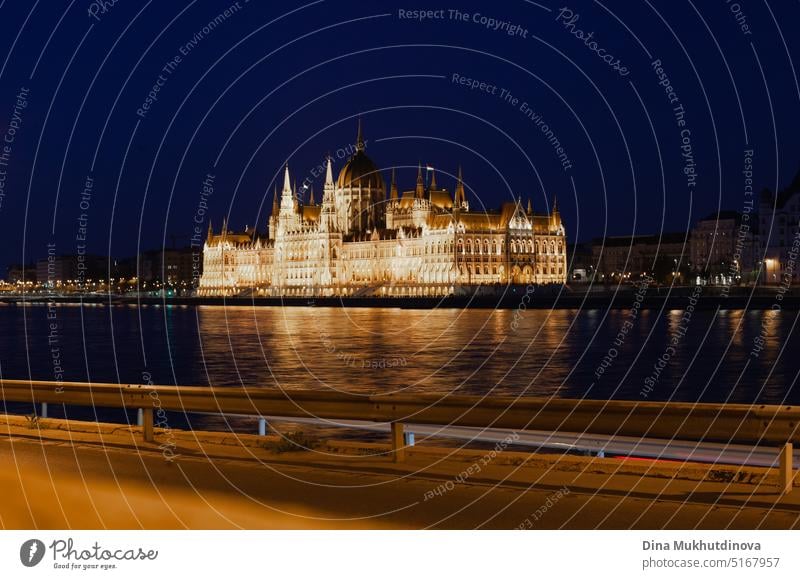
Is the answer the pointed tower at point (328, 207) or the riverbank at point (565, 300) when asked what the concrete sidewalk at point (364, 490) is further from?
the pointed tower at point (328, 207)

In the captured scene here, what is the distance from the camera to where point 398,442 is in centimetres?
933

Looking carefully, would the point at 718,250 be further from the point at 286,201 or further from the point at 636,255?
the point at 286,201

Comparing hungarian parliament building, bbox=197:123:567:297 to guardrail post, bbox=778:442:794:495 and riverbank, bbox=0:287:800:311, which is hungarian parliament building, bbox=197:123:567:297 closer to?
riverbank, bbox=0:287:800:311

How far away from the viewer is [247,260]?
191125 millimetres

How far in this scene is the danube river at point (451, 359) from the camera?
1478 inches

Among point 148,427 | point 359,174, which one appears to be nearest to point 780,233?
point 359,174

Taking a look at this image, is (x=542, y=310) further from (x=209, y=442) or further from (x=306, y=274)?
(x=209, y=442)

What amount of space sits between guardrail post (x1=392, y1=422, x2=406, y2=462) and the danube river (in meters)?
12.9

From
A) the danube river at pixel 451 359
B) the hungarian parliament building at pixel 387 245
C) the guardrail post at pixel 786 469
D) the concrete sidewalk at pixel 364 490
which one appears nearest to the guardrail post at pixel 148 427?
the concrete sidewalk at pixel 364 490

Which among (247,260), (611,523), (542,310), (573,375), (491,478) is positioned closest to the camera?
(611,523)

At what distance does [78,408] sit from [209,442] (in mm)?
20629

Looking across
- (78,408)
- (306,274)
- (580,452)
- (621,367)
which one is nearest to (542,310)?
(306,274)

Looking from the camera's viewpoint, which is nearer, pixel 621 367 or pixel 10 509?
pixel 10 509

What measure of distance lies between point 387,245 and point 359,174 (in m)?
17.4
